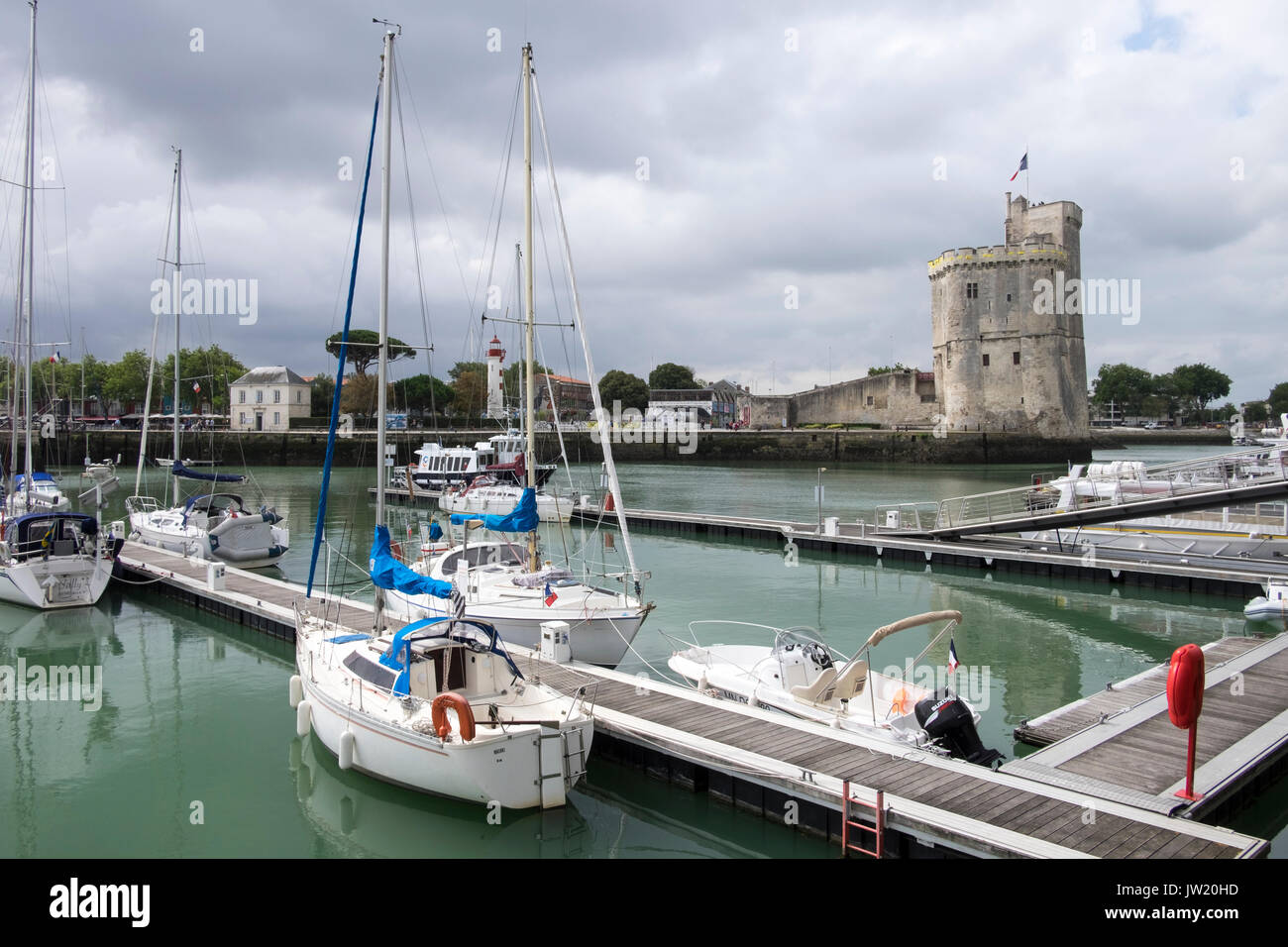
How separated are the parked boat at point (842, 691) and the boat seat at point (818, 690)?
1cm

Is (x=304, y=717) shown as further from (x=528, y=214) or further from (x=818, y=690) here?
(x=528, y=214)

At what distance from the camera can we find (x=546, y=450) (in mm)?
69062

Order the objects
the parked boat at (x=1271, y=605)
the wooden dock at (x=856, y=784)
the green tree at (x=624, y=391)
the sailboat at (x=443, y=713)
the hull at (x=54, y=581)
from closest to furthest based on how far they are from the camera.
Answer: the wooden dock at (x=856, y=784) < the sailboat at (x=443, y=713) < the parked boat at (x=1271, y=605) < the hull at (x=54, y=581) < the green tree at (x=624, y=391)

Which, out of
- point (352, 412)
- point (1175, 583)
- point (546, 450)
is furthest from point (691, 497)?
point (352, 412)

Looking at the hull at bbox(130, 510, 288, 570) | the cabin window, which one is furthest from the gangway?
the hull at bbox(130, 510, 288, 570)

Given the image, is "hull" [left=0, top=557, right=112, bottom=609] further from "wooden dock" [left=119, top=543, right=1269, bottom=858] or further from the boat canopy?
the boat canopy

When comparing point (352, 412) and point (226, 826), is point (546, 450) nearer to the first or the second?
point (352, 412)

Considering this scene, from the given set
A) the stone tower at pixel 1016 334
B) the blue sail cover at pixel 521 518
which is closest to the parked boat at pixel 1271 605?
the blue sail cover at pixel 521 518

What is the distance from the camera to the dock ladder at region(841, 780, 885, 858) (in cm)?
838

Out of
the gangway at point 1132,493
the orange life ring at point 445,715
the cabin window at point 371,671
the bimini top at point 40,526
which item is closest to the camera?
the orange life ring at point 445,715

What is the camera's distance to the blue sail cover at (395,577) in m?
12.6

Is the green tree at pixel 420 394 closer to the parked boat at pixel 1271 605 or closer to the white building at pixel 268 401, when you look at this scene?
the white building at pixel 268 401

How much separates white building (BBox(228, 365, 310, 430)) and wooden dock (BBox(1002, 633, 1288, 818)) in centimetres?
9287

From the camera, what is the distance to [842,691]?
12352mm
